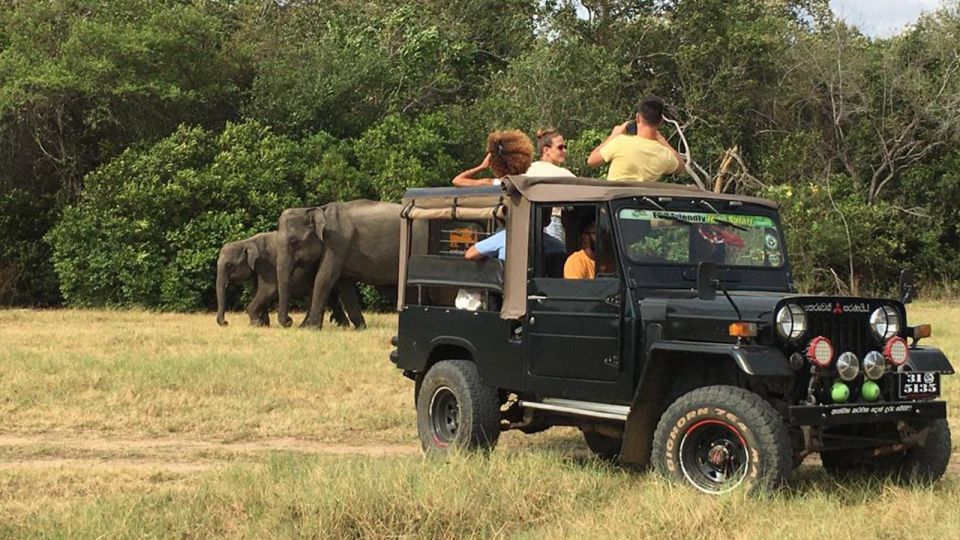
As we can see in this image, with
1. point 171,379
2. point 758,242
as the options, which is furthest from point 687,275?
point 171,379

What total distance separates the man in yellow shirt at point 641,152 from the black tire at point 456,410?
1.58 metres

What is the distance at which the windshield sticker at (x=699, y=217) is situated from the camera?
761cm

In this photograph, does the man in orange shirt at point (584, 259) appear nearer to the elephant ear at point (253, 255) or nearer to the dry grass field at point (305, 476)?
the dry grass field at point (305, 476)

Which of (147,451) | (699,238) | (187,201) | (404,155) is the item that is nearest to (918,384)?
(699,238)

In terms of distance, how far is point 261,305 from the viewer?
2091cm

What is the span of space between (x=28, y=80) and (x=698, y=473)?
65.4 ft

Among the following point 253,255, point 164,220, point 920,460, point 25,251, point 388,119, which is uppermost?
point 388,119

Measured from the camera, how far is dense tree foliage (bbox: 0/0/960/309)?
24.5 m

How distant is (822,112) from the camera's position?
29391 mm

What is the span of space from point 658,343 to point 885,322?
1.23 meters

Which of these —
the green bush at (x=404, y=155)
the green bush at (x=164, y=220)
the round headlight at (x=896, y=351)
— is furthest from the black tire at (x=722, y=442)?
the green bush at (x=164, y=220)

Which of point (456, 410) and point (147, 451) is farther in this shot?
point (147, 451)

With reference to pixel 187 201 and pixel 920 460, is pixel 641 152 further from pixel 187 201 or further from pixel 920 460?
pixel 187 201

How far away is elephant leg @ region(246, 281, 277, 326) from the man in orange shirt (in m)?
13.3
